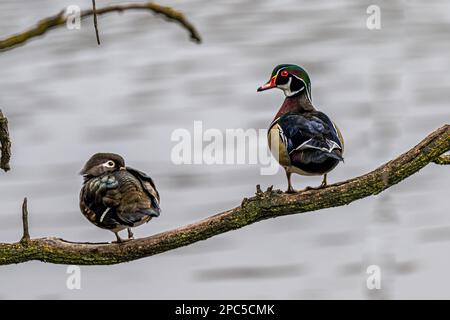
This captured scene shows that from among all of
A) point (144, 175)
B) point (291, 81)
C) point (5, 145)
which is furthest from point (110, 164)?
point (5, 145)

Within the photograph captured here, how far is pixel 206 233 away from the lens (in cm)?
249

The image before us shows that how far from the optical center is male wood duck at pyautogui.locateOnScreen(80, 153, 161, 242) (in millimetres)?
2680

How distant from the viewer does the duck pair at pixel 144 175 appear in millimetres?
2658

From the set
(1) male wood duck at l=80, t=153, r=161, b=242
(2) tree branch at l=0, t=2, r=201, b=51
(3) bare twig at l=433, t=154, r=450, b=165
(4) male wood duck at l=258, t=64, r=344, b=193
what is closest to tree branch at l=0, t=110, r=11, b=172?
(2) tree branch at l=0, t=2, r=201, b=51

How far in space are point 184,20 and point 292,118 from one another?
195cm

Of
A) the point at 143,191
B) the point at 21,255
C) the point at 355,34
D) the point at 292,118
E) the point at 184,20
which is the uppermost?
the point at 355,34

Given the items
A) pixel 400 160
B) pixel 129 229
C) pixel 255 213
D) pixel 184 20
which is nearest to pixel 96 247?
pixel 129 229

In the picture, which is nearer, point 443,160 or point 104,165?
point 443,160

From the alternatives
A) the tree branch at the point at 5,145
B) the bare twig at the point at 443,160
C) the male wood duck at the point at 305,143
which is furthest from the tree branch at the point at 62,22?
the bare twig at the point at 443,160

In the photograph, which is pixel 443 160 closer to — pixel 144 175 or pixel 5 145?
pixel 144 175

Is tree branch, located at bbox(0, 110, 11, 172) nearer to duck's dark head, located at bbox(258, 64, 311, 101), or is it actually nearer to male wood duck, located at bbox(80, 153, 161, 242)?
male wood duck, located at bbox(80, 153, 161, 242)

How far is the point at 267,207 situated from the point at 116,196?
0.57 metres

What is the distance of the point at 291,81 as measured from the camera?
3.11 metres

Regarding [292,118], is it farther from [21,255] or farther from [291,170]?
[21,255]
